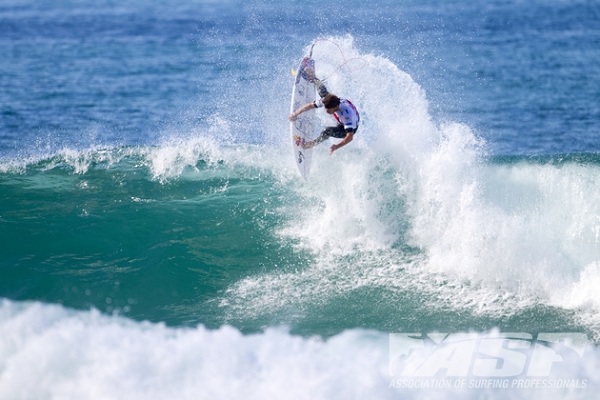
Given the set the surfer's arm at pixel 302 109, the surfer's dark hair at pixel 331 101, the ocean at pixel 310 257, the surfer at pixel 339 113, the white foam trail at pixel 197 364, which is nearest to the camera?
the white foam trail at pixel 197 364

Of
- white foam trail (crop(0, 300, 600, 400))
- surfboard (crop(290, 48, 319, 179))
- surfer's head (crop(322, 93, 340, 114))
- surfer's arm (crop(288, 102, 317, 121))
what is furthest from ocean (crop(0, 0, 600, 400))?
surfer's head (crop(322, 93, 340, 114))

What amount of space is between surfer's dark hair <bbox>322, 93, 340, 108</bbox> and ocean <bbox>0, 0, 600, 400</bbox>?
194 cm

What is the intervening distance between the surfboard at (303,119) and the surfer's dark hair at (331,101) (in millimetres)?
1390

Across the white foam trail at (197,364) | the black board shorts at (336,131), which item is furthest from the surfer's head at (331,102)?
the white foam trail at (197,364)

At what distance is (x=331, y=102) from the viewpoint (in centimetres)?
1589

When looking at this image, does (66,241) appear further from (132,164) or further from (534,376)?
(534,376)

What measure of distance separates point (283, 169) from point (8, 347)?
794 centimetres

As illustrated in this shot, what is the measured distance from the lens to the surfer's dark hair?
1584 centimetres

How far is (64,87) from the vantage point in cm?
3014

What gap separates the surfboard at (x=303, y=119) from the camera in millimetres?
17297

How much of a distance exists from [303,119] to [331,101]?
1.66 meters

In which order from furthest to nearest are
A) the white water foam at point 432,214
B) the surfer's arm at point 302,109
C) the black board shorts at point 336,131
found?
1. the black board shorts at point 336,131
2. the surfer's arm at point 302,109
3. the white water foam at point 432,214

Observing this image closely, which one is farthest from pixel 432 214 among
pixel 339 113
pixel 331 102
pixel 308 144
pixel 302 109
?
pixel 302 109

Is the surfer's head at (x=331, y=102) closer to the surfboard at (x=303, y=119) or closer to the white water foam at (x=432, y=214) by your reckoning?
the surfboard at (x=303, y=119)
